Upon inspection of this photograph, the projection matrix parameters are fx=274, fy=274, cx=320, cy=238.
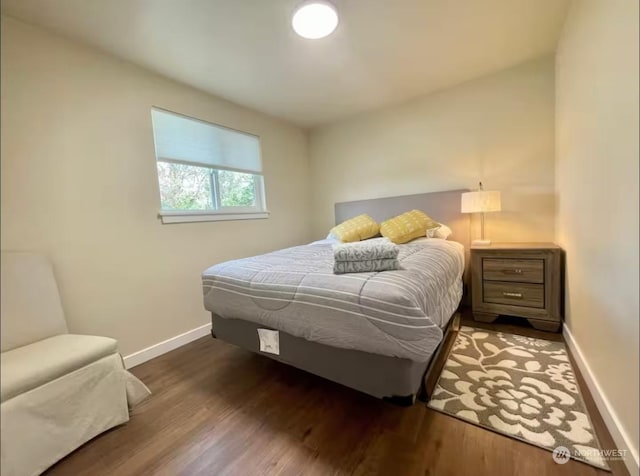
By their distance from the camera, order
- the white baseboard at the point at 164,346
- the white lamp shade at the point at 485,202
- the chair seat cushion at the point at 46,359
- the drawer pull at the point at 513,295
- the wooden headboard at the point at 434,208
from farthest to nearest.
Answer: the wooden headboard at the point at 434,208, the white lamp shade at the point at 485,202, the drawer pull at the point at 513,295, the white baseboard at the point at 164,346, the chair seat cushion at the point at 46,359

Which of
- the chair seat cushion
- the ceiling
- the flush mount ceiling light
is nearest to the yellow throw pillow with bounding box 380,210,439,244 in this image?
the ceiling

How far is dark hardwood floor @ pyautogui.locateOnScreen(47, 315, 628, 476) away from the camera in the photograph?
1.17 m

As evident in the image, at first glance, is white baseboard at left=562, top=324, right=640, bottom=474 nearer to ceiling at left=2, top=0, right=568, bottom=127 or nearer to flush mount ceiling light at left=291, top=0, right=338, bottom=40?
ceiling at left=2, top=0, right=568, bottom=127

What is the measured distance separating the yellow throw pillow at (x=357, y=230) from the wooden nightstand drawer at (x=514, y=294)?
1.22 metres

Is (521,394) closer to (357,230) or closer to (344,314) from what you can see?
(344,314)

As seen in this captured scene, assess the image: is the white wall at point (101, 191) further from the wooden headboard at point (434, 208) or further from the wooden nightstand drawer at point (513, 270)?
the wooden nightstand drawer at point (513, 270)

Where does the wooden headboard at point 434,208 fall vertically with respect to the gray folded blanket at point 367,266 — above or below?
above

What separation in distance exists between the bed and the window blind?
4.02ft

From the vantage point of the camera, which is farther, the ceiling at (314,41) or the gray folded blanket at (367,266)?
the ceiling at (314,41)

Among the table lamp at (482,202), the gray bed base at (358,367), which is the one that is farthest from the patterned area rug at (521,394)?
the table lamp at (482,202)

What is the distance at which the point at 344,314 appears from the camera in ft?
4.38

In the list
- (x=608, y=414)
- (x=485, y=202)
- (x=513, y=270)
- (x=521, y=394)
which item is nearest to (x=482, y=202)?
(x=485, y=202)

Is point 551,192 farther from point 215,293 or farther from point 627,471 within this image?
point 215,293

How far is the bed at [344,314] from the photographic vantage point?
4.04 ft
